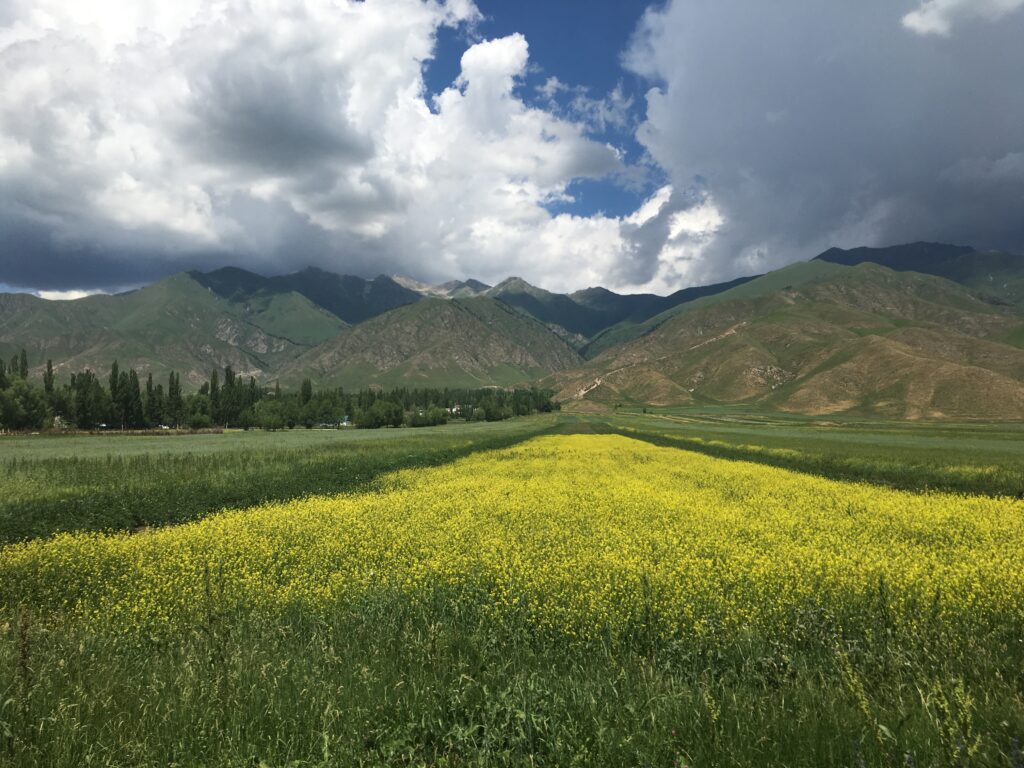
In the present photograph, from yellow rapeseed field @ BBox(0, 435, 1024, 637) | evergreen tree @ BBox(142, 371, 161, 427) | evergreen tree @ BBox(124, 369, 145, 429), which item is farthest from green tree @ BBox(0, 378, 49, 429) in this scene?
yellow rapeseed field @ BBox(0, 435, 1024, 637)

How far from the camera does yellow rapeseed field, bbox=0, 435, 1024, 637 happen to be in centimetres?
801

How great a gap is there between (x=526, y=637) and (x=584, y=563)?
3.20m

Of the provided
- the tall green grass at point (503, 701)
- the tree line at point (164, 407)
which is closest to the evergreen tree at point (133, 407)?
the tree line at point (164, 407)

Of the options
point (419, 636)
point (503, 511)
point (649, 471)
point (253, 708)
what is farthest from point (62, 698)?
point (649, 471)

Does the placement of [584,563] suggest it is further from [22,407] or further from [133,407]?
[133,407]

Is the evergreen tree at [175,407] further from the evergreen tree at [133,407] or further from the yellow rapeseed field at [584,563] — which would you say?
the yellow rapeseed field at [584,563]

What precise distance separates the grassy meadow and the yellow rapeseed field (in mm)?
79

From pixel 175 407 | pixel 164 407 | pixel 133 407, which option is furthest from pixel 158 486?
pixel 164 407

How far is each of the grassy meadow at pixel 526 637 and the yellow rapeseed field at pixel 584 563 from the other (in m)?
0.08

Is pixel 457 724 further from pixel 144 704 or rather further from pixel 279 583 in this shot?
pixel 279 583

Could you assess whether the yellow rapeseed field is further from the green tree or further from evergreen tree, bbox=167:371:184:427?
evergreen tree, bbox=167:371:184:427

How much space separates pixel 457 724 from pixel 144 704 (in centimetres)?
333

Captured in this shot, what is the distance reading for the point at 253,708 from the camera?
489 cm

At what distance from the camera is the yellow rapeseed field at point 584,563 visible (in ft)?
26.3
